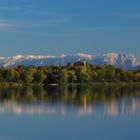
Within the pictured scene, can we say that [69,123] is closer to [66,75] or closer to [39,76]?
[39,76]

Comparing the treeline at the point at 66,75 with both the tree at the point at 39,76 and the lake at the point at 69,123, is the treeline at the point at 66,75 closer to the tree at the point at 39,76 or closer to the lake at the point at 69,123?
the tree at the point at 39,76

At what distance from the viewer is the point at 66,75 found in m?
103

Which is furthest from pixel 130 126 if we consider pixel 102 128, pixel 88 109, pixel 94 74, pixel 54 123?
pixel 94 74

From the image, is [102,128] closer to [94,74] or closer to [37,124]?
[37,124]

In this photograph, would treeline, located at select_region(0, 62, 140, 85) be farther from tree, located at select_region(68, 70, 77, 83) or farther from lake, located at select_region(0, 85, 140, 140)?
lake, located at select_region(0, 85, 140, 140)

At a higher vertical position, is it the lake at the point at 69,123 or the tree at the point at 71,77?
the tree at the point at 71,77

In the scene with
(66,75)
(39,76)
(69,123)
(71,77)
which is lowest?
(69,123)

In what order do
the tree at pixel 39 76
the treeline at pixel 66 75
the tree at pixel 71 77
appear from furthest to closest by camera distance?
the tree at pixel 71 77 → the treeline at pixel 66 75 → the tree at pixel 39 76

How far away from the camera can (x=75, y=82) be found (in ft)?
354

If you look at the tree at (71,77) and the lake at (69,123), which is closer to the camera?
the lake at (69,123)

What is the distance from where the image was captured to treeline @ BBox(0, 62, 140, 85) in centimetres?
10231

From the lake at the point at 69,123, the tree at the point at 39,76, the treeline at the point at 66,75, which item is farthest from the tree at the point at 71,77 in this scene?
the lake at the point at 69,123

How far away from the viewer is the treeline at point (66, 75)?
102312 millimetres

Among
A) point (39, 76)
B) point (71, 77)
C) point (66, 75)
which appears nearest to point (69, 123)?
point (39, 76)
